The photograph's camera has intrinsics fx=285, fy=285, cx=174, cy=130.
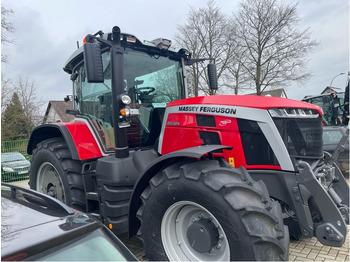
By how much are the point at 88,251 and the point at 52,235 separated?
20 cm

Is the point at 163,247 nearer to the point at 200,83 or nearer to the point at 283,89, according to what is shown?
the point at 200,83

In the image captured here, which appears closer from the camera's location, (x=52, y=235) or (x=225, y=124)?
(x=52, y=235)

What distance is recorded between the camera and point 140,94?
146 inches

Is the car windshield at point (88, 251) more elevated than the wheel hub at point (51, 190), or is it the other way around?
the car windshield at point (88, 251)

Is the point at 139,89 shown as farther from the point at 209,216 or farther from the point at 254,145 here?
the point at 209,216

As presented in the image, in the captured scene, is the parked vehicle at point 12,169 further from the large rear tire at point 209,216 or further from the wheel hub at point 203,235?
the wheel hub at point 203,235

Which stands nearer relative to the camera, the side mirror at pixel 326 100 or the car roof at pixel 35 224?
the car roof at pixel 35 224

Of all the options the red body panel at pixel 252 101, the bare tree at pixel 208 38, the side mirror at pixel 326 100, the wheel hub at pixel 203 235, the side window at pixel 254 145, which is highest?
the bare tree at pixel 208 38

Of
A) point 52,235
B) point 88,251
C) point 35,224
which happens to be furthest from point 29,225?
point 88,251

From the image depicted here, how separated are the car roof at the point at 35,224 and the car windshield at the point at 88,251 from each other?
3 centimetres

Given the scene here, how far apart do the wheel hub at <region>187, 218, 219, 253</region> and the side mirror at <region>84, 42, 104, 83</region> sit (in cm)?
180

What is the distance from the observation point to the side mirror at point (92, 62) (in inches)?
118

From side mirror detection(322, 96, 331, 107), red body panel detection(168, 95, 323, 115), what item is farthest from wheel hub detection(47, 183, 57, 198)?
side mirror detection(322, 96, 331, 107)

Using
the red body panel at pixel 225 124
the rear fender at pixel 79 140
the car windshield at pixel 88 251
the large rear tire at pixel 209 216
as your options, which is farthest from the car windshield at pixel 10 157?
the car windshield at pixel 88 251
